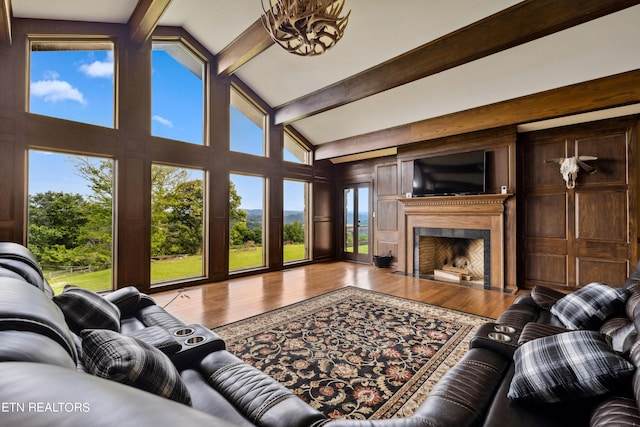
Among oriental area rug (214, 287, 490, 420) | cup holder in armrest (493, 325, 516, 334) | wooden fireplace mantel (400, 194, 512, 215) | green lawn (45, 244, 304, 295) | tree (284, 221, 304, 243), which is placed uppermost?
wooden fireplace mantel (400, 194, 512, 215)

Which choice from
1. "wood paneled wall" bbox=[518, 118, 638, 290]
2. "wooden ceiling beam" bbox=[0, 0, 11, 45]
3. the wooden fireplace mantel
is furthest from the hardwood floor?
"wooden ceiling beam" bbox=[0, 0, 11, 45]

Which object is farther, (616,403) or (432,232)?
(432,232)

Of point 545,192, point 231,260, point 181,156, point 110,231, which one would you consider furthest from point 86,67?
point 545,192

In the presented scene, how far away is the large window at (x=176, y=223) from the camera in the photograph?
473cm

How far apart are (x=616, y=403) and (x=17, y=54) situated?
235 inches

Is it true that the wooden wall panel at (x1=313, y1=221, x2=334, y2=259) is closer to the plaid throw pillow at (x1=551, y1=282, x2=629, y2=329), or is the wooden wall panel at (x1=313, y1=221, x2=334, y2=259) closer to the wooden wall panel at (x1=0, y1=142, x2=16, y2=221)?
the wooden wall panel at (x1=0, y1=142, x2=16, y2=221)

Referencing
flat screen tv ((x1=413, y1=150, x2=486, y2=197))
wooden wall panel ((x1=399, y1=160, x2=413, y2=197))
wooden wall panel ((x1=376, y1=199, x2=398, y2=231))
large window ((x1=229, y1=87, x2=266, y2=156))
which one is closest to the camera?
flat screen tv ((x1=413, y1=150, x2=486, y2=197))

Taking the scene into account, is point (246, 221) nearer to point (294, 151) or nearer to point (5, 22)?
point (294, 151)

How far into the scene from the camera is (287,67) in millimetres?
4926

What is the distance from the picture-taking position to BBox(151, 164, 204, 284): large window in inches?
186

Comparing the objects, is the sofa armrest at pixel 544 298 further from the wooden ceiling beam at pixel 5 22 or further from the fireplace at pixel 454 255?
the wooden ceiling beam at pixel 5 22

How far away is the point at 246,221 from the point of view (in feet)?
19.8

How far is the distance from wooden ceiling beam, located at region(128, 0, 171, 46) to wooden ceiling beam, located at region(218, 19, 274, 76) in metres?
1.12

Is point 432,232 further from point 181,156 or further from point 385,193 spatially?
point 181,156
